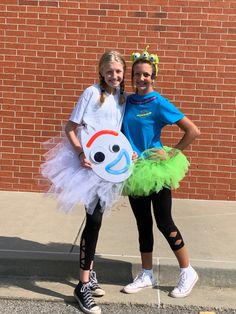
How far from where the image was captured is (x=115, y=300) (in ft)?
12.8

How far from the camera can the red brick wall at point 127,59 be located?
5.96 meters

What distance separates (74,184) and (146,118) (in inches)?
28.9

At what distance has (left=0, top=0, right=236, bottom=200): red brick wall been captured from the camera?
5965 mm

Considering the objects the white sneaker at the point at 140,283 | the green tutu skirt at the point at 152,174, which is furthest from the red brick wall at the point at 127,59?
the green tutu skirt at the point at 152,174

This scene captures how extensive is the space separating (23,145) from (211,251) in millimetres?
2916

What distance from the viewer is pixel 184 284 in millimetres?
3939

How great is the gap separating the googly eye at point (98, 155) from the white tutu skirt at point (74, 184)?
0.31 feet

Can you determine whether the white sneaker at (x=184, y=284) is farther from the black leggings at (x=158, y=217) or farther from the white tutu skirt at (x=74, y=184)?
the white tutu skirt at (x=74, y=184)

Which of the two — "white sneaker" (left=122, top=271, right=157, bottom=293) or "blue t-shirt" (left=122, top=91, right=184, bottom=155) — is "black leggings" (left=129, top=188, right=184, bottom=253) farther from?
"blue t-shirt" (left=122, top=91, right=184, bottom=155)

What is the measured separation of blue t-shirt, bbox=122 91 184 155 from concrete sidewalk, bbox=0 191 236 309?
117 centimetres

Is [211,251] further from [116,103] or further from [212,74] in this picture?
[212,74]

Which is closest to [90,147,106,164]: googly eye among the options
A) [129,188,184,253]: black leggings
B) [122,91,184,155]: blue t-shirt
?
[122,91,184,155]: blue t-shirt

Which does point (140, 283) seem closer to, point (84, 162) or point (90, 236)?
point (90, 236)

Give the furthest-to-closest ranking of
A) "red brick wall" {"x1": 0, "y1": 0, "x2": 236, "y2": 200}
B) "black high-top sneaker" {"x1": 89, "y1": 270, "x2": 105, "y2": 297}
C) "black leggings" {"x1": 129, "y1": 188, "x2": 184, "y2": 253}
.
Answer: "red brick wall" {"x1": 0, "y1": 0, "x2": 236, "y2": 200}, "black high-top sneaker" {"x1": 89, "y1": 270, "x2": 105, "y2": 297}, "black leggings" {"x1": 129, "y1": 188, "x2": 184, "y2": 253}
